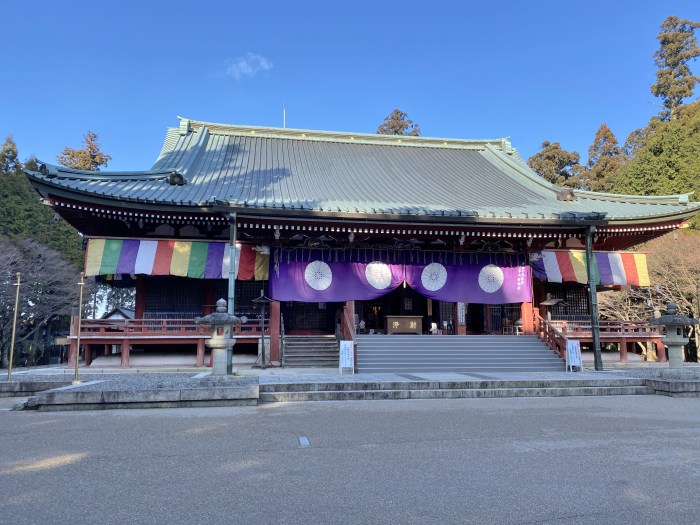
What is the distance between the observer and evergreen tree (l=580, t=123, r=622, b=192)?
35844mm

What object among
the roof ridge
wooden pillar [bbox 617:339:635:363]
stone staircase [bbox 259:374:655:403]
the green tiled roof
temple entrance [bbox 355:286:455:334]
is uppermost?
the roof ridge

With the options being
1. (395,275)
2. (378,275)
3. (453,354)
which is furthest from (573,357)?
(378,275)

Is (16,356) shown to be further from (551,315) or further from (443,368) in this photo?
(551,315)

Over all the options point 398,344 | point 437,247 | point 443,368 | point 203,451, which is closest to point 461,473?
point 203,451

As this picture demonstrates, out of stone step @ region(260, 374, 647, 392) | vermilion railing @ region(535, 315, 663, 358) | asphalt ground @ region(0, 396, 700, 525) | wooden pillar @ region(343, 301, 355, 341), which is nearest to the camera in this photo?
asphalt ground @ region(0, 396, 700, 525)

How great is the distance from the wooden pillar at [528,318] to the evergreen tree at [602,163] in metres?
22.8

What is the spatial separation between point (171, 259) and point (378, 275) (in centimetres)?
646

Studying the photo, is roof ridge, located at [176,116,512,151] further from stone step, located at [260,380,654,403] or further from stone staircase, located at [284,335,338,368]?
stone step, located at [260,380,654,403]

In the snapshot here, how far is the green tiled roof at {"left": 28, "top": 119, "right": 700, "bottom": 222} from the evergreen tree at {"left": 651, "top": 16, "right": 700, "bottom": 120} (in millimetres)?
27600

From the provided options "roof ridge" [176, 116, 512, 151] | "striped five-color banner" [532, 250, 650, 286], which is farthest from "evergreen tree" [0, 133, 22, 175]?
"striped five-color banner" [532, 250, 650, 286]

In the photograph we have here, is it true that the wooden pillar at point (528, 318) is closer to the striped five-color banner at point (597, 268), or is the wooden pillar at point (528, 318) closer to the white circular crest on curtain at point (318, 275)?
the striped five-color banner at point (597, 268)

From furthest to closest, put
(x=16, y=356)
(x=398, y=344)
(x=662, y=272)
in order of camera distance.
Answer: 1. (x=16, y=356)
2. (x=662, y=272)
3. (x=398, y=344)

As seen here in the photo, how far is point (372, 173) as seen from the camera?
64.6ft

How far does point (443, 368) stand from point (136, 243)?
990 centimetres
